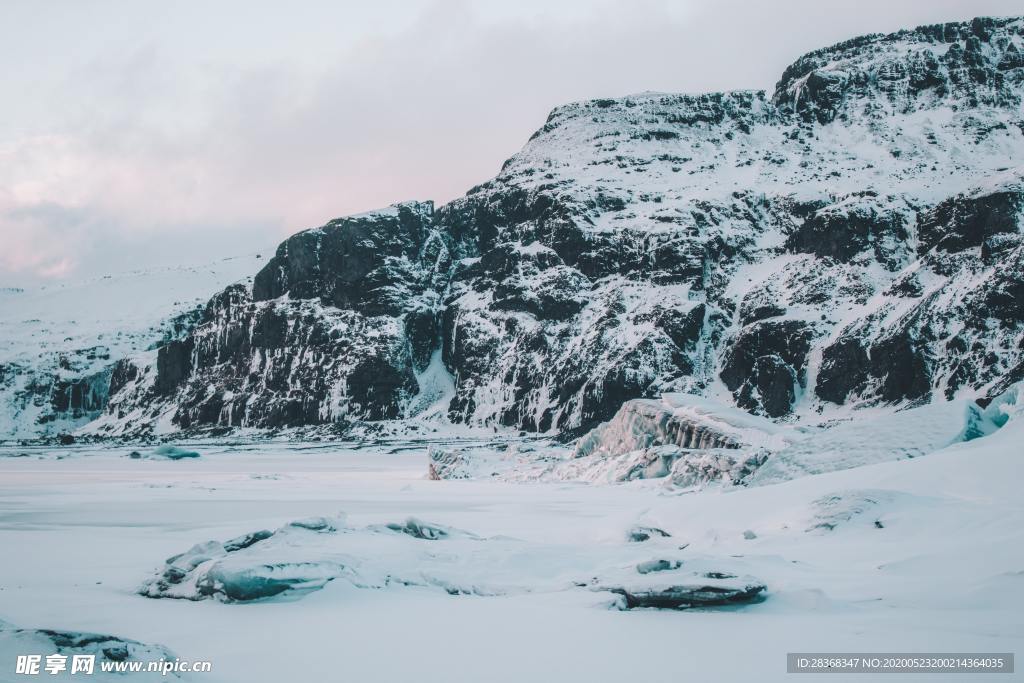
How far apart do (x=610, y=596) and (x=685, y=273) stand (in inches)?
3214

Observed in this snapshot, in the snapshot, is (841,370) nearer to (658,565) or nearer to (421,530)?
(421,530)

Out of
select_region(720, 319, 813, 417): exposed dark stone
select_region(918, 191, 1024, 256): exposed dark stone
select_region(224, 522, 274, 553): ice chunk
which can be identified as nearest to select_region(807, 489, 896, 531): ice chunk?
select_region(224, 522, 274, 553): ice chunk

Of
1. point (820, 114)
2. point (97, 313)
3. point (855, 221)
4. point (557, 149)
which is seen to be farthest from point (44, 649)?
point (97, 313)

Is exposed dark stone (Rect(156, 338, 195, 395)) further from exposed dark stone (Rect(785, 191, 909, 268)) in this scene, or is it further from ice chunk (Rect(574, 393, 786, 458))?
ice chunk (Rect(574, 393, 786, 458))

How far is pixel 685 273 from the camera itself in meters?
86.6

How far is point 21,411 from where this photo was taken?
123 metres

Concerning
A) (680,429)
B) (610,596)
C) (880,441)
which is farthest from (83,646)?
(680,429)

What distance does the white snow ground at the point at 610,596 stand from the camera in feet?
19.3

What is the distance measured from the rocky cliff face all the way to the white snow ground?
5232 centimetres

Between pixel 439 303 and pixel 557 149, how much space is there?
34.7 metres

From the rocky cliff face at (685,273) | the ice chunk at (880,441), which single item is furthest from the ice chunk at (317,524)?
the rocky cliff face at (685,273)

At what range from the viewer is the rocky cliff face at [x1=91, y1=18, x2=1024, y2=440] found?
226 ft

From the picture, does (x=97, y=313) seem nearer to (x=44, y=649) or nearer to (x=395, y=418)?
(x=395, y=418)

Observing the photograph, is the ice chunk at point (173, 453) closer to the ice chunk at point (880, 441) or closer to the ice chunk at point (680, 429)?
the ice chunk at point (680, 429)
